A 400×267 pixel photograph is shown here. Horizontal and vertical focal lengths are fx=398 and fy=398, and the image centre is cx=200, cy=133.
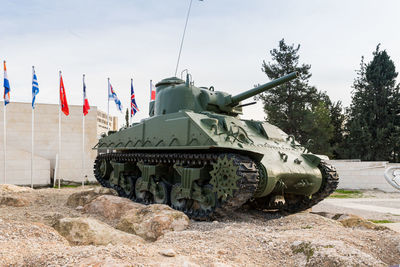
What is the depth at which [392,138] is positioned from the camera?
29156mm

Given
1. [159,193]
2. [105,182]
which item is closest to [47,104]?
[105,182]

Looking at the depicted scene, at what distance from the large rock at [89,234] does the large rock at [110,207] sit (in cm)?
308

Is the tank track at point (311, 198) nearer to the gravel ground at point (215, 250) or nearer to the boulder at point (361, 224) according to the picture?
the boulder at point (361, 224)

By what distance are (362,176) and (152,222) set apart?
17873mm

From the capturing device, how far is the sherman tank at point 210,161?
904cm

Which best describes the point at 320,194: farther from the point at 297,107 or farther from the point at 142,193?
the point at 297,107

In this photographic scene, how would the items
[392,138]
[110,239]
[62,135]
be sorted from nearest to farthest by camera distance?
1. [110,239]
2. [62,135]
3. [392,138]

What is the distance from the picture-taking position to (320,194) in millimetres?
11016

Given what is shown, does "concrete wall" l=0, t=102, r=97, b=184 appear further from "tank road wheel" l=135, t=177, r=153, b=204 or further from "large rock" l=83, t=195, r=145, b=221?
"large rock" l=83, t=195, r=145, b=221

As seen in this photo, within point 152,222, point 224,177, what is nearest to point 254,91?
point 224,177

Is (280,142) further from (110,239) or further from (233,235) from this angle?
(110,239)

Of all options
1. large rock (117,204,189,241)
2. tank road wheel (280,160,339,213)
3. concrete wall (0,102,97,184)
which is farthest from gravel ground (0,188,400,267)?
concrete wall (0,102,97,184)

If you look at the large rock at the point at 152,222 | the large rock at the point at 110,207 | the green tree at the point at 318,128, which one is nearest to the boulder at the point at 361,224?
the large rock at the point at 152,222

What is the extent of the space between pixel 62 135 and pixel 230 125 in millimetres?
17304
